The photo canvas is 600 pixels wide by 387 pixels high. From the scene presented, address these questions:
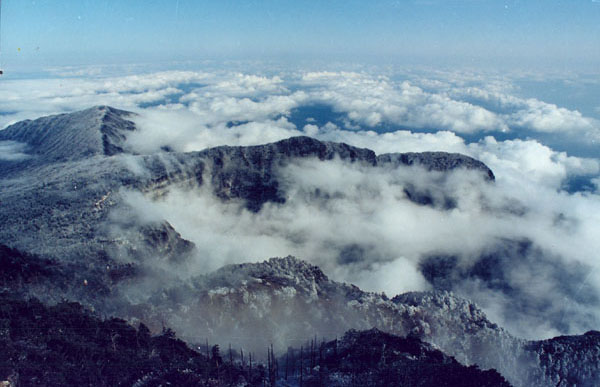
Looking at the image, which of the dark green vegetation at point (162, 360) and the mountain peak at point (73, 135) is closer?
the dark green vegetation at point (162, 360)

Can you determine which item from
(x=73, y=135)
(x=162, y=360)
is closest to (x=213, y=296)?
(x=162, y=360)

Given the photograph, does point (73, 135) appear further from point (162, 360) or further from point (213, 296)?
point (162, 360)

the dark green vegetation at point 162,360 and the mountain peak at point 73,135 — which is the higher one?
the mountain peak at point 73,135

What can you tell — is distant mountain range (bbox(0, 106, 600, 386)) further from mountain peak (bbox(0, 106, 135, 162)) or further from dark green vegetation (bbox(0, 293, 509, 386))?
mountain peak (bbox(0, 106, 135, 162))

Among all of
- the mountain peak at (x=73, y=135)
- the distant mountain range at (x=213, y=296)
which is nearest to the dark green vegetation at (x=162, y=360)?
the distant mountain range at (x=213, y=296)

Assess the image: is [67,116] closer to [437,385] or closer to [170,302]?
[170,302]

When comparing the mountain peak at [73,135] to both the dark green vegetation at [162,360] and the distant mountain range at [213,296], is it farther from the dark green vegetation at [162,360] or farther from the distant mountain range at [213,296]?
the dark green vegetation at [162,360]

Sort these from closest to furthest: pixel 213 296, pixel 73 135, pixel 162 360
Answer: pixel 162 360
pixel 213 296
pixel 73 135

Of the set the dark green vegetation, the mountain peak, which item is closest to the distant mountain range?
the dark green vegetation

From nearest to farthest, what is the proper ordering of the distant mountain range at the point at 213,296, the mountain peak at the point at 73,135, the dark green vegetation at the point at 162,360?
the dark green vegetation at the point at 162,360, the distant mountain range at the point at 213,296, the mountain peak at the point at 73,135
